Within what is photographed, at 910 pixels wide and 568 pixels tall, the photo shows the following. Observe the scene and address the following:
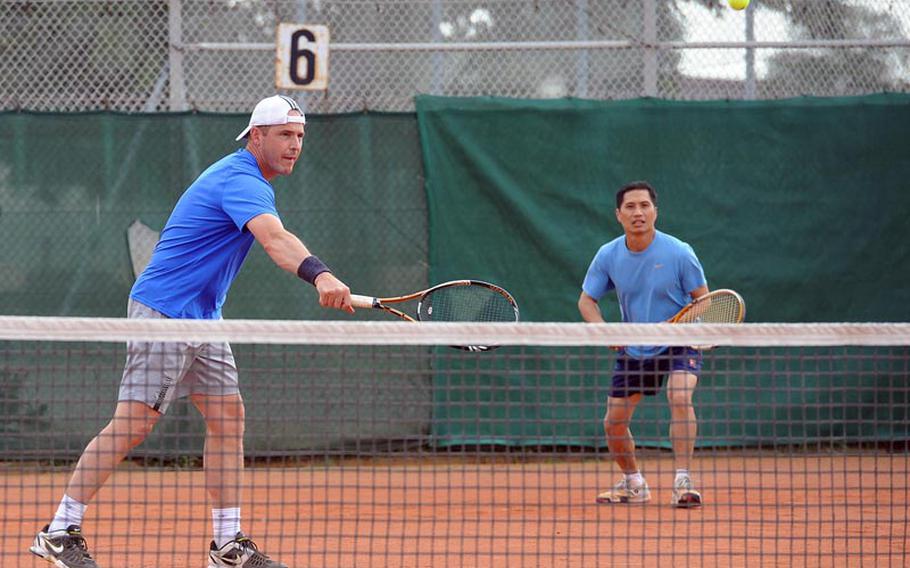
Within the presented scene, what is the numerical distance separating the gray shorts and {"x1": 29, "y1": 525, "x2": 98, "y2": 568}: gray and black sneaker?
1.45 feet

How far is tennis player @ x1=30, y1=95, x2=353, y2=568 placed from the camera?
3846 mm

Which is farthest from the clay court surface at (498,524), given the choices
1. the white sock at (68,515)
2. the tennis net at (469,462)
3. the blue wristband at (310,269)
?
the blue wristband at (310,269)

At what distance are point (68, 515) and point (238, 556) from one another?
0.53 m

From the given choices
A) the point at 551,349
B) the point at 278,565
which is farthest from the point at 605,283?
the point at 278,565

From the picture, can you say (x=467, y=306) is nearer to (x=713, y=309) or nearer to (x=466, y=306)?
(x=466, y=306)

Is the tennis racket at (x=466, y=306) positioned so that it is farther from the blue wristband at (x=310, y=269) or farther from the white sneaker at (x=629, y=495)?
the white sneaker at (x=629, y=495)

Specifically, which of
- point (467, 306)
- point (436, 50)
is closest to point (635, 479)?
point (467, 306)

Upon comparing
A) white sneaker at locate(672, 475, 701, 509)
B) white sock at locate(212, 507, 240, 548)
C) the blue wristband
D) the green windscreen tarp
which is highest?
the green windscreen tarp

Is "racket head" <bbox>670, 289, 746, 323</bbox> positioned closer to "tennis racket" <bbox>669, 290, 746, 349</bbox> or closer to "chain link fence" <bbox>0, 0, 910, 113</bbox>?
"tennis racket" <bbox>669, 290, 746, 349</bbox>

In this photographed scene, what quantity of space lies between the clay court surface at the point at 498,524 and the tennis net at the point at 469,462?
0.8 inches

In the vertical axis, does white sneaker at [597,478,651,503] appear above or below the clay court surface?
above

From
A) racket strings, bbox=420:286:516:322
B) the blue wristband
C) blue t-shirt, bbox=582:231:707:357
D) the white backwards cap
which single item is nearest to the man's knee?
the blue wristband

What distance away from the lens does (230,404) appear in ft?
13.2

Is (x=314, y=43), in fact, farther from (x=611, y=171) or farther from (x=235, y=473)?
(x=235, y=473)
